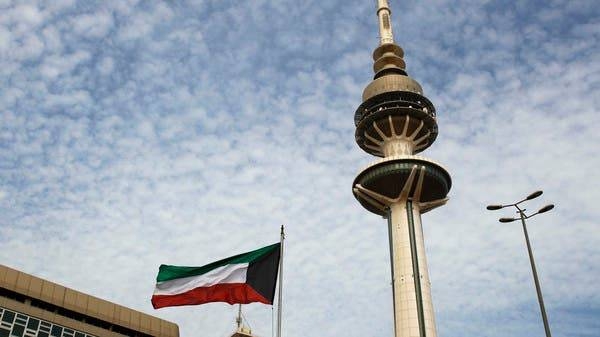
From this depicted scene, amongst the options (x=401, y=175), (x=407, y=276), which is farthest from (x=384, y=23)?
(x=407, y=276)

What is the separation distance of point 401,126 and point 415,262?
22207 millimetres

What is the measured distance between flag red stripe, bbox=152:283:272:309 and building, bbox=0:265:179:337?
20.7 meters

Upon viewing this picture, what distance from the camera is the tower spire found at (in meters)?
99.1

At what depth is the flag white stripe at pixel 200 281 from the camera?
34844 mm

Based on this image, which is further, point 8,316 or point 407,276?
point 407,276

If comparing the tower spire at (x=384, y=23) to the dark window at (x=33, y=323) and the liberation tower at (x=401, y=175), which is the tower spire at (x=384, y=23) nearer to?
the liberation tower at (x=401, y=175)

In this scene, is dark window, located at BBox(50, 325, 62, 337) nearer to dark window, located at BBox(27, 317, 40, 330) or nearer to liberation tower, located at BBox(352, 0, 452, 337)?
A: dark window, located at BBox(27, 317, 40, 330)

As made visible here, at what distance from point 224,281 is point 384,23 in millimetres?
76292

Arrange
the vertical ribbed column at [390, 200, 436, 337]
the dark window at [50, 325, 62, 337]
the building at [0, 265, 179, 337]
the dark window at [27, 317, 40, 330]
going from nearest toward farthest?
the building at [0, 265, 179, 337] → the dark window at [27, 317, 40, 330] → the dark window at [50, 325, 62, 337] → the vertical ribbed column at [390, 200, 436, 337]

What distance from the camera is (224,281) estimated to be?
34.8 meters

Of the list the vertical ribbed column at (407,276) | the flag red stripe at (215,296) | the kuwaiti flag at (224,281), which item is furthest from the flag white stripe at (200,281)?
the vertical ribbed column at (407,276)

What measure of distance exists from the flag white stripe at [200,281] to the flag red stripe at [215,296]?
0.78ft

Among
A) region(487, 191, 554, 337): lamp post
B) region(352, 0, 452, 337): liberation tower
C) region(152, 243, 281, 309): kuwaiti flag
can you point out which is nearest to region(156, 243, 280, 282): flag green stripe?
region(152, 243, 281, 309): kuwaiti flag

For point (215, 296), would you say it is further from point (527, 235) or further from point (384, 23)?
point (384, 23)
